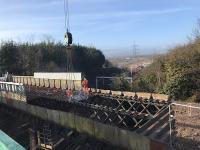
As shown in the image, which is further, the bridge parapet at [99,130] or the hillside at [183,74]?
the hillside at [183,74]

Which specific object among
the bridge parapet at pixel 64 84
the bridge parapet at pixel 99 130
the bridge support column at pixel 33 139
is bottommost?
the bridge support column at pixel 33 139

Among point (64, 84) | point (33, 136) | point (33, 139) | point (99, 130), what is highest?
point (64, 84)

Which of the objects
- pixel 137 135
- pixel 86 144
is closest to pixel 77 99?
pixel 86 144

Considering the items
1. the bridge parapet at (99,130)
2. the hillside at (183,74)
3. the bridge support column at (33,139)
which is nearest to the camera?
the bridge parapet at (99,130)

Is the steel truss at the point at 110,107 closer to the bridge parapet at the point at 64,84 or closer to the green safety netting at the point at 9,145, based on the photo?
the bridge parapet at the point at 64,84

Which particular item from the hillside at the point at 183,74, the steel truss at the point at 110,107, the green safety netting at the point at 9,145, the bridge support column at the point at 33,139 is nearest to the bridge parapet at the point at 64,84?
the steel truss at the point at 110,107

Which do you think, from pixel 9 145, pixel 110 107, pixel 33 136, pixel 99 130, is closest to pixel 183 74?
pixel 110 107

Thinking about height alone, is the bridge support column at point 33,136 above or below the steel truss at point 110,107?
below

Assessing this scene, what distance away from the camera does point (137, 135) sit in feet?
35.0

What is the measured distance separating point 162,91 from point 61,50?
95.4 feet

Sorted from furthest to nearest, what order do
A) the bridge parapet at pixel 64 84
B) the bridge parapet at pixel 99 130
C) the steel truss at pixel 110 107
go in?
the bridge parapet at pixel 64 84
the steel truss at pixel 110 107
the bridge parapet at pixel 99 130

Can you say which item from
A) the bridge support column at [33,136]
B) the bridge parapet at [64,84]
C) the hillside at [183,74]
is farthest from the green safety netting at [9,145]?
the hillside at [183,74]

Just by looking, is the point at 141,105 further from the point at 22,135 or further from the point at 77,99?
the point at 22,135

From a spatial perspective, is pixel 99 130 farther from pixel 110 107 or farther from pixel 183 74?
pixel 183 74
